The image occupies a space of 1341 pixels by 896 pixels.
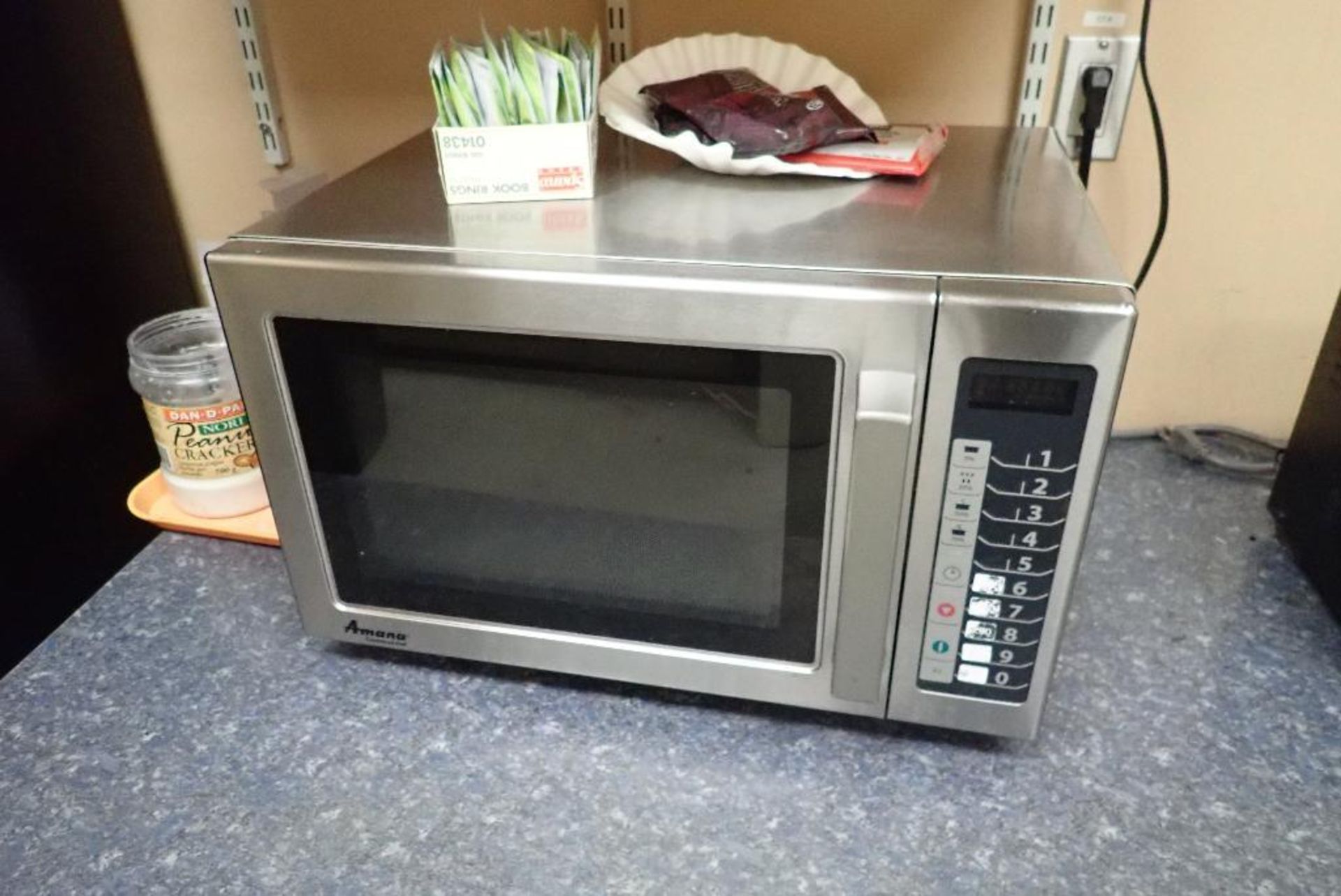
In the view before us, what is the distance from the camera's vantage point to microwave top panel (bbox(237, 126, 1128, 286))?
505mm

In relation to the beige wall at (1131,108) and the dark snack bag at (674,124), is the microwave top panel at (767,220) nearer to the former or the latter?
the dark snack bag at (674,124)

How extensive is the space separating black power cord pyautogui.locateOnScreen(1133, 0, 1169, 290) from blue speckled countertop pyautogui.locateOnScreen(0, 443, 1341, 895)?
0.28 metres

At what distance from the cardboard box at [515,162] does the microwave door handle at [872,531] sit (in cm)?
24

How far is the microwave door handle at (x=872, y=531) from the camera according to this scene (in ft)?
1.59

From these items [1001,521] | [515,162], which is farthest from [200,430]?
[1001,521]

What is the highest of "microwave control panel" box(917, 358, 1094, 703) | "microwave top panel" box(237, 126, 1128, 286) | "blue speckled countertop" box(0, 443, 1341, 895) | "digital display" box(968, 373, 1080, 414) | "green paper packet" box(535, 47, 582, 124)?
"green paper packet" box(535, 47, 582, 124)

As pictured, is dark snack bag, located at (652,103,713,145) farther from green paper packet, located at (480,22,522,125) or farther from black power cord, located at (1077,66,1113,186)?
black power cord, located at (1077,66,1113,186)

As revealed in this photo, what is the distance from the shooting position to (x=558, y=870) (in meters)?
0.55

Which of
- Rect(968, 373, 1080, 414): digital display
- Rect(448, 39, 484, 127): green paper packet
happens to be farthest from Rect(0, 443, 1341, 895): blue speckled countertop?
Rect(448, 39, 484, 127): green paper packet

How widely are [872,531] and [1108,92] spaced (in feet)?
1.64

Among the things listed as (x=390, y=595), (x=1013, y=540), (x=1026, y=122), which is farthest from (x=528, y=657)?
(x=1026, y=122)

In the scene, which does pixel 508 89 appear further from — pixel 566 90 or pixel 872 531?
pixel 872 531

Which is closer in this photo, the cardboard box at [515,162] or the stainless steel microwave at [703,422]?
the stainless steel microwave at [703,422]

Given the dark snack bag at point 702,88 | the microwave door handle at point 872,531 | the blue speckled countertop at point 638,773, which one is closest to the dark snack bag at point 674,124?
the dark snack bag at point 702,88
